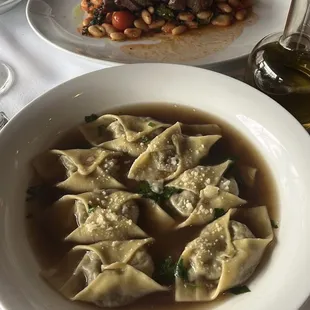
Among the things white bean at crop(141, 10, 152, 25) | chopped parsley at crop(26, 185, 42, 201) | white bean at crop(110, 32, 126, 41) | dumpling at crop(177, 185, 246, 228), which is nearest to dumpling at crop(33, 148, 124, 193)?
chopped parsley at crop(26, 185, 42, 201)

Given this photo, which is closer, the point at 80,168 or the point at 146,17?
the point at 80,168

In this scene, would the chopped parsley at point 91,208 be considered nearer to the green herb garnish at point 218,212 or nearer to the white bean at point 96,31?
the green herb garnish at point 218,212

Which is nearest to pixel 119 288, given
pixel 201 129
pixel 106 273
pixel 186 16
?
pixel 106 273

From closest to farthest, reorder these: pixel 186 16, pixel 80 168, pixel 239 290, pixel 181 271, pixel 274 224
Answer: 1. pixel 239 290
2. pixel 181 271
3. pixel 274 224
4. pixel 80 168
5. pixel 186 16

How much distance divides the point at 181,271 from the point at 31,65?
6.25 ft

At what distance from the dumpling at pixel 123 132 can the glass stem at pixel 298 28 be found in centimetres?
89

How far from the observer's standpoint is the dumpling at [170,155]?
244 centimetres

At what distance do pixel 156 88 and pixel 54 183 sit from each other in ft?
2.71

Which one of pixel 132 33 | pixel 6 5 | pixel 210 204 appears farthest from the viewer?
pixel 6 5

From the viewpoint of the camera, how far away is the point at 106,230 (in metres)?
2.17

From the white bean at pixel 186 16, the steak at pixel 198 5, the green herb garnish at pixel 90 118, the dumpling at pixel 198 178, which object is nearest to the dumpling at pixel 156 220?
the dumpling at pixel 198 178

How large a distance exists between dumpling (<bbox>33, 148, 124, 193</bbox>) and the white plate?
0.80 metres

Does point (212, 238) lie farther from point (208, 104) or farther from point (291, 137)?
point (208, 104)

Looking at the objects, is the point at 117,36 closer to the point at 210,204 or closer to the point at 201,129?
the point at 201,129
